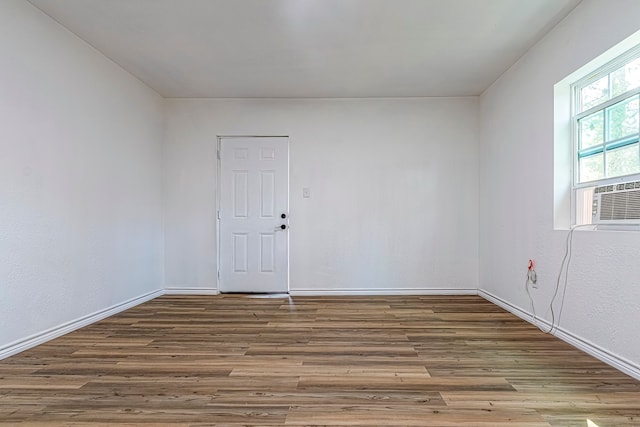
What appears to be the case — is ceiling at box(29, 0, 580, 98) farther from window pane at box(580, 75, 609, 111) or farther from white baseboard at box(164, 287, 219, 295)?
white baseboard at box(164, 287, 219, 295)

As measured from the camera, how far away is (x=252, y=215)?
4629mm

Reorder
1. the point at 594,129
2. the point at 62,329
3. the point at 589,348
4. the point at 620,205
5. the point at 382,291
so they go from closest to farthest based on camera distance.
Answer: the point at 620,205, the point at 589,348, the point at 594,129, the point at 62,329, the point at 382,291

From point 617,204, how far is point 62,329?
429 centimetres

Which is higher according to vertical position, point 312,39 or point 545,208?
point 312,39

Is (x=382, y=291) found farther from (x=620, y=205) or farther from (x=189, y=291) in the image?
(x=620, y=205)

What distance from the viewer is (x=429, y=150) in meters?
4.56

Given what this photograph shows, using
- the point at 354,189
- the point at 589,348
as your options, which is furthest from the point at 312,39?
the point at 589,348

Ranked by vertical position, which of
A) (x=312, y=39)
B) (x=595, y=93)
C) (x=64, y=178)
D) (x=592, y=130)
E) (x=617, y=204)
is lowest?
Answer: (x=617, y=204)

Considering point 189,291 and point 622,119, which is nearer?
point 622,119

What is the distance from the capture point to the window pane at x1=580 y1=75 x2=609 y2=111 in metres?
2.59

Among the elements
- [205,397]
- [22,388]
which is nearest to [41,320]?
[22,388]

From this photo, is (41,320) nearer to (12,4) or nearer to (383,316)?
(12,4)

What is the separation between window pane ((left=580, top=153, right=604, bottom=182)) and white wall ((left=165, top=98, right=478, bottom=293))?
1.74 metres

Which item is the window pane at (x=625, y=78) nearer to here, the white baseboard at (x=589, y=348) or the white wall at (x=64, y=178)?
the white baseboard at (x=589, y=348)
